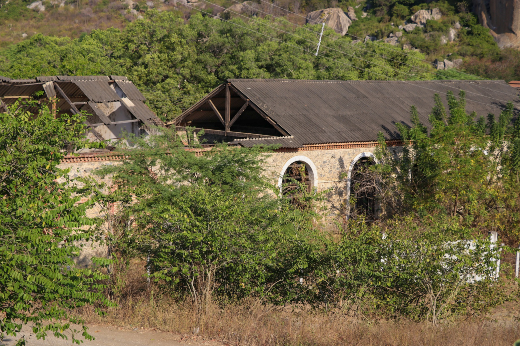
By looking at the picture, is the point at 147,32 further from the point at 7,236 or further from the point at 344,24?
the point at 344,24

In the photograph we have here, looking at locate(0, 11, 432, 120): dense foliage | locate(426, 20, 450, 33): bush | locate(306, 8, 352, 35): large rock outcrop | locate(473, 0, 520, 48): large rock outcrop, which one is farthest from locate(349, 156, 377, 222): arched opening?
locate(306, 8, 352, 35): large rock outcrop

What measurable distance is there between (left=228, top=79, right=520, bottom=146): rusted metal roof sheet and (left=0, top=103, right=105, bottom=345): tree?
7189 mm

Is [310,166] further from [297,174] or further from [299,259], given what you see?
[299,259]

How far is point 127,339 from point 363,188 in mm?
8429

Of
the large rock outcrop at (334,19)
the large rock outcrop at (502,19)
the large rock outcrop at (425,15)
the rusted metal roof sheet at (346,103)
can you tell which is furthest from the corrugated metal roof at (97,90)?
the large rock outcrop at (425,15)

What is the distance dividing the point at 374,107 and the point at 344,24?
51.8m

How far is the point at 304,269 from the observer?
28.4ft

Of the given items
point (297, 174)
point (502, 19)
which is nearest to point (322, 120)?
point (297, 174)

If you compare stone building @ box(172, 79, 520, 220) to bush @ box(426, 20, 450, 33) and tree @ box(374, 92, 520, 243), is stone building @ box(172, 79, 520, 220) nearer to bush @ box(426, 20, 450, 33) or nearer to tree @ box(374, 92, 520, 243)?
tree @ box(374, 92, 520, 243)

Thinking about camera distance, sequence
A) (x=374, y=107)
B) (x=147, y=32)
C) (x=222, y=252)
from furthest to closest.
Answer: (x=147, y=32)
(x=374, y=107)
(x=222, y=252)

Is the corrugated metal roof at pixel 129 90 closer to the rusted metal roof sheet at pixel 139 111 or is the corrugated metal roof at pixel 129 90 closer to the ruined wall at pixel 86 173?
the rusted metal roof sheet at pixel 139 111

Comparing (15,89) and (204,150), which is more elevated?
(15,89)

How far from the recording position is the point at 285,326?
802cm

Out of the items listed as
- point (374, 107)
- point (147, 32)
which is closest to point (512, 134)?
point (374, 107)
